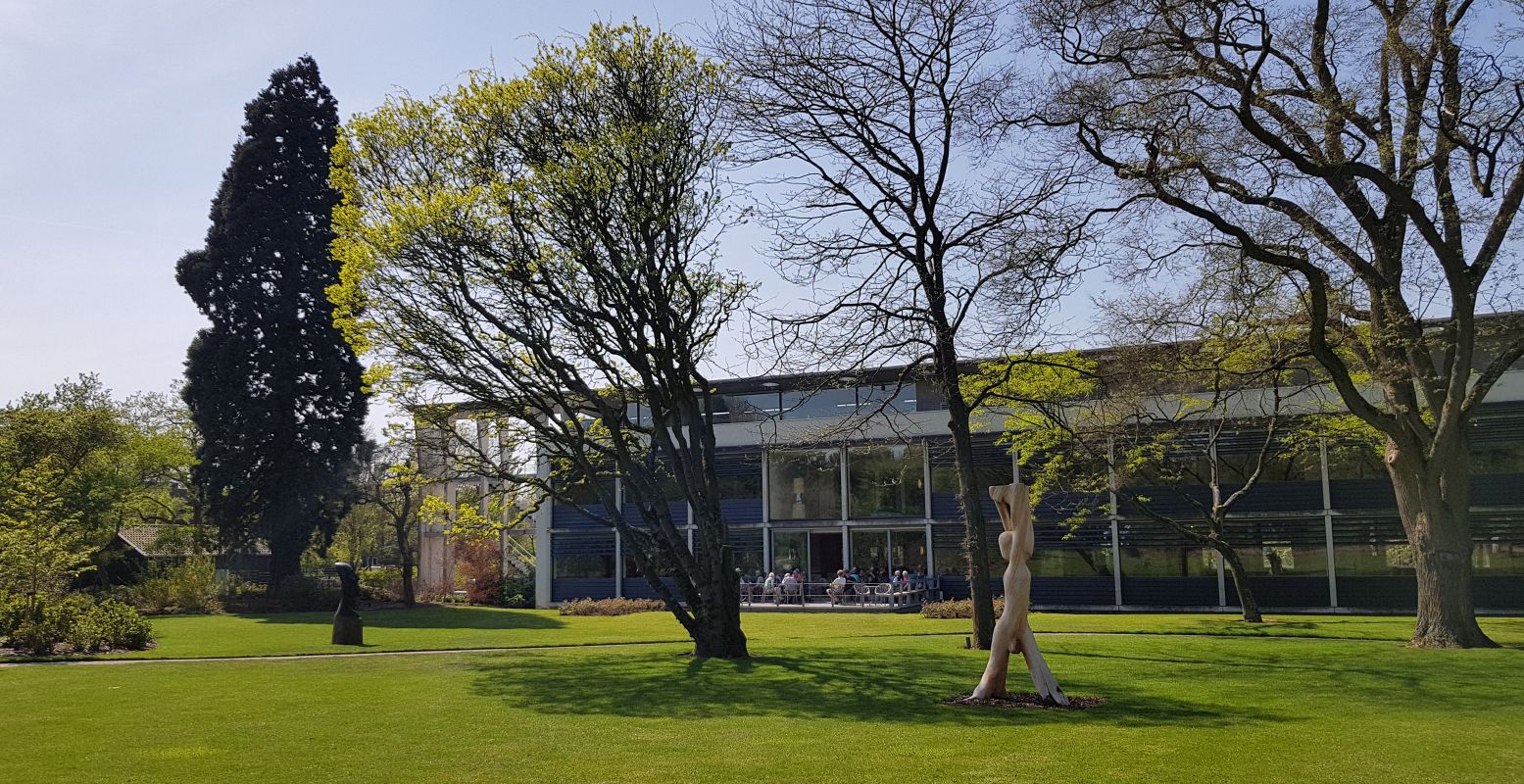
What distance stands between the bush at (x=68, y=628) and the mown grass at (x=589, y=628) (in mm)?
613

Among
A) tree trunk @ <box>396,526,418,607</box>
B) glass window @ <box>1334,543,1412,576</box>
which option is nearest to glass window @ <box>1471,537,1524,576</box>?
glass window @ <box>1334,543,1412,576</box>

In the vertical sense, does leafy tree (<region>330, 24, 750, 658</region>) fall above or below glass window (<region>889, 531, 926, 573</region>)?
above

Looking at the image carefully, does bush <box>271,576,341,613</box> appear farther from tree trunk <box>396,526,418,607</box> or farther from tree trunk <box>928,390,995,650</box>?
tree trunk <box>928,390,995,650</box>

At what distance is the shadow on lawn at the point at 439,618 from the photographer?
3056cm

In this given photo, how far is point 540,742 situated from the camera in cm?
1039

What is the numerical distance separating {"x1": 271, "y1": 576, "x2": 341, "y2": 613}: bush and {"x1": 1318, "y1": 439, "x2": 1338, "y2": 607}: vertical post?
107 ft

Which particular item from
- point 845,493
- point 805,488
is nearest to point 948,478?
point 845,493

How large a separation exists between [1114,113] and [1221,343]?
486 cm

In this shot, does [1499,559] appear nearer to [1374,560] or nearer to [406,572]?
[1374,560]

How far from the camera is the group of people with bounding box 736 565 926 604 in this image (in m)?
37.3

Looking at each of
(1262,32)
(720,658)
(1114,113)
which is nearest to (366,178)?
(720,658)

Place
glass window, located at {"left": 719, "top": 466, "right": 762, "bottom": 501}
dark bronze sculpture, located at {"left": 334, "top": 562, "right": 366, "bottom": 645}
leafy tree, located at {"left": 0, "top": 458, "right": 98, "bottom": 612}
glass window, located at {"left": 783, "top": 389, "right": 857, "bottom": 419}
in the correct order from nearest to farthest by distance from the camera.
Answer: leafy tree, located at {"left": 0, "top": 458, "right": 98, "bottom": 612} → dark bronze sculpture, located at {"left": 334, "top": 562, "right": 366, "bottom": 645} → glass window, located at {"left": 783, "top": 389, "right": 857, "bottom": 419} → glass window, located at {"left": 719, "top": 466, "right": 762, "bottom": 501}

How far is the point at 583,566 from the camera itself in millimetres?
43781

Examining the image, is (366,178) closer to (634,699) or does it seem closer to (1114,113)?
(634,699)
